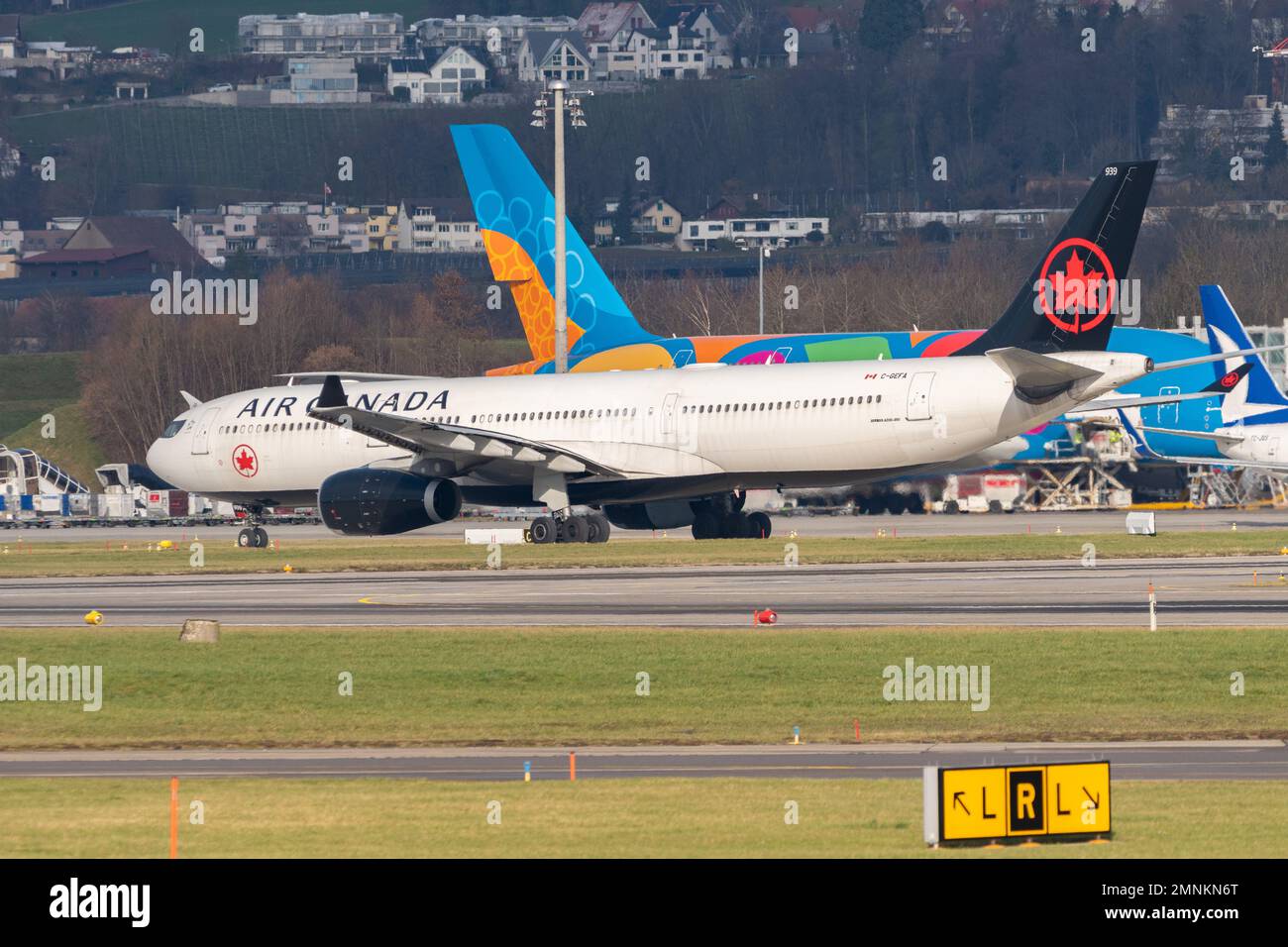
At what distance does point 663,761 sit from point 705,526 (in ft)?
115

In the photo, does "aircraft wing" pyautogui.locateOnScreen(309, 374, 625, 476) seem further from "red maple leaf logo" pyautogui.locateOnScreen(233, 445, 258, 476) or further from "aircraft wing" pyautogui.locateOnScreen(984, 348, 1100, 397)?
"aircraft wing" pyautogui.locateOnScreen(984, 348, 1100, 397)

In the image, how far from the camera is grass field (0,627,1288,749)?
86.4ft

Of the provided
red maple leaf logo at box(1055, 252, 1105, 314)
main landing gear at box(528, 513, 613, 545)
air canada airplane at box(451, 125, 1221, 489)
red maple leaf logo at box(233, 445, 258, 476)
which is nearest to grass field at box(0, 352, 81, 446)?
air canada airplane at box(451, 125, 1221, 489)

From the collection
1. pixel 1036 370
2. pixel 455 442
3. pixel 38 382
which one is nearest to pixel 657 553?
pixel 455 442

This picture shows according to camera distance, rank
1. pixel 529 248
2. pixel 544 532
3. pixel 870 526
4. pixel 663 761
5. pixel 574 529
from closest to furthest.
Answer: pixel 663 761
pixel 574 529
pixel 544 532
pixel 870 526
pixel 529 248

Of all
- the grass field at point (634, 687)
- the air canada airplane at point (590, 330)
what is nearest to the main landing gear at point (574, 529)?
the air canada airplane at point (590, 330)

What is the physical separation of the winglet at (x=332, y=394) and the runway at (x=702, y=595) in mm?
4891

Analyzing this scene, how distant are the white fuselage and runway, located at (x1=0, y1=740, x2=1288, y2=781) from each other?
1060 inches

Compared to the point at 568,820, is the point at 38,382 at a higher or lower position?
higher

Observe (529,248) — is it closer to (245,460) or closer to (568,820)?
(245,460)

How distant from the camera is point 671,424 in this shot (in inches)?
2152
